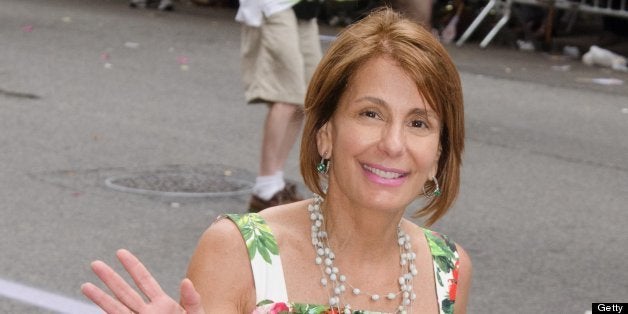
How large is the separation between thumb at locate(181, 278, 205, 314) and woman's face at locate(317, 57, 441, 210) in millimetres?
456

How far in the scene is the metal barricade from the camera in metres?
14.3

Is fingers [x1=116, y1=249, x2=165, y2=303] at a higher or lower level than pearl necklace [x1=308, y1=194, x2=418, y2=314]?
higher

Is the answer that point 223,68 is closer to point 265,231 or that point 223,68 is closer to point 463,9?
point 463,9

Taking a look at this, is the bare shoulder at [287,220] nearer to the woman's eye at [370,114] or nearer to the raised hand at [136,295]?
the woman's eye at [370,114]

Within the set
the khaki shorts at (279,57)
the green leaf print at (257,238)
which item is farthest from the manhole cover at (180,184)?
the green leaf print at (257,238)

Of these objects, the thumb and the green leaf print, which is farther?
the green leaf print

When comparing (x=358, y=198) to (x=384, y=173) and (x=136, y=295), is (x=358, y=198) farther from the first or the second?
(x=136, y=295)

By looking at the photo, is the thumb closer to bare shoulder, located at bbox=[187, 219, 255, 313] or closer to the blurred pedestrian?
bare shoulder, located at bbox=[187, 219, 255, 313]

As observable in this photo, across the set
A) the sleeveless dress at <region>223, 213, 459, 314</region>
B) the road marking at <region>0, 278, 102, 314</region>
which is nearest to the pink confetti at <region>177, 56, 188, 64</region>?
the road marking at <region>0, 278, 102, 314</region>

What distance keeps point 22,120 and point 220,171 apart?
1.87m

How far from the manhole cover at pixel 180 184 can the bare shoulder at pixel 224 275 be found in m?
4.60

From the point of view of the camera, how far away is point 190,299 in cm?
238

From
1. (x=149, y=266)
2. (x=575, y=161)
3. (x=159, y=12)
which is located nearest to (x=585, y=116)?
(x=575, y=161)

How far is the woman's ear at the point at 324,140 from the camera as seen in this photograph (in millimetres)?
2807
